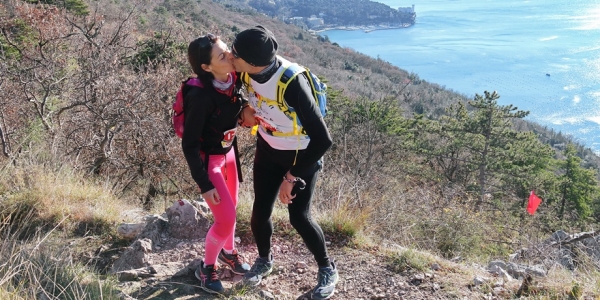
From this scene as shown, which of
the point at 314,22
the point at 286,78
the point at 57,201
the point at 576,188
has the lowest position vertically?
the point at 576,188

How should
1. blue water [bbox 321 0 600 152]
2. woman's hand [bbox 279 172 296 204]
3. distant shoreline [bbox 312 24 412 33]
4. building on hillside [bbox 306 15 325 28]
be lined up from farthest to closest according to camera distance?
building on hillside [bbox 306 15 325 28] → distant shoreline [bbox 312 24 412 33] → blue water [bbox 321 0 600 152] → woman's hand [bbox 279 172 296 204]

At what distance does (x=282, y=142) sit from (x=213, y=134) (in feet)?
1.22

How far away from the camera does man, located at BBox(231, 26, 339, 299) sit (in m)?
1.93

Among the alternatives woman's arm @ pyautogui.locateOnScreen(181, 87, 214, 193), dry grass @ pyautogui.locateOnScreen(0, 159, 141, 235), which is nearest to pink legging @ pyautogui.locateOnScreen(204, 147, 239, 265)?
woman's arm @ pyautogui.locateOnScreen(181, 87, 214, 193)

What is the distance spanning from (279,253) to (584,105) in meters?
45.3

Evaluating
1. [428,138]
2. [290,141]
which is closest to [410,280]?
[290,141]

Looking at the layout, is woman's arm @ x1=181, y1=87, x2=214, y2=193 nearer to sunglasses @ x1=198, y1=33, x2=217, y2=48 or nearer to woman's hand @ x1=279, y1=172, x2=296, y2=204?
sunglasses @ x1=198, y1=33, x2=217, y2=48

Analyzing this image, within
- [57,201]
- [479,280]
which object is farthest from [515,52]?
[57,201]

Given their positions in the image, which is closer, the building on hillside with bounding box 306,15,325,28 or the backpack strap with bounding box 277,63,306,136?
the backpack strap with bounding box 277,63,306,136

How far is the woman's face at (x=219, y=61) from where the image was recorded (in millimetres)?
1993

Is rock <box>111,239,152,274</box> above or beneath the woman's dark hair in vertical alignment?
beneath

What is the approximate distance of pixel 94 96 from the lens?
7.19 metres

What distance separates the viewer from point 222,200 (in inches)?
89.7

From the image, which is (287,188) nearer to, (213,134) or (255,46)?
(213,134)
